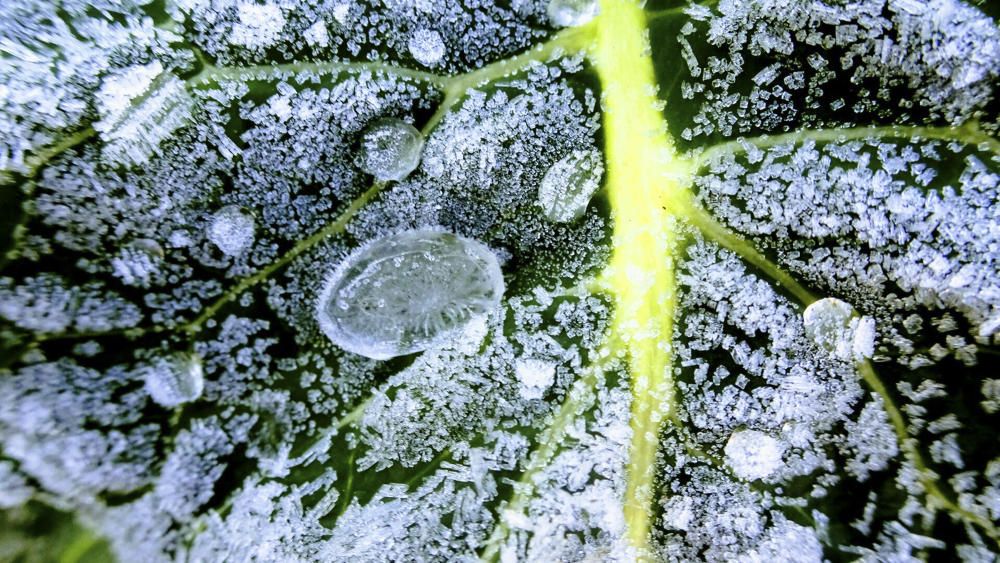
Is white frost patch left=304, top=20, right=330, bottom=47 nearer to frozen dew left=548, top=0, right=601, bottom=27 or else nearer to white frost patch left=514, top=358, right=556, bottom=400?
frozen dew left=548, top=0, right=601, bottom=27

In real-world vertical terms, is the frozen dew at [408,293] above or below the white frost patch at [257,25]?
below

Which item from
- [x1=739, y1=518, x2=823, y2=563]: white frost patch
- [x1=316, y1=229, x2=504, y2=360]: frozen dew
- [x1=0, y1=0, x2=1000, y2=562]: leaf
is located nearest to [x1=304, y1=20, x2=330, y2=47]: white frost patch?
[x1=0, y1=0, x2=1000, y2=562]: leaf

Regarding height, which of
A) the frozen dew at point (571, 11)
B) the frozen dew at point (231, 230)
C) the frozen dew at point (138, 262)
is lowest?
the frozen dew at point (138, 262)

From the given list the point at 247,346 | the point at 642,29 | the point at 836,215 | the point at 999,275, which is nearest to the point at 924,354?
the point at 999,275

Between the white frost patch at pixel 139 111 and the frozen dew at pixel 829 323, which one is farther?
the frozen dew at pixel 829 323

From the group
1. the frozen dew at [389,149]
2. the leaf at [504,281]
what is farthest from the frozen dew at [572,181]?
the frozen dew at [389,149]

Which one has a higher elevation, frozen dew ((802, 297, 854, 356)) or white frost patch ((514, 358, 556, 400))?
frozen dew ((802, 297, 854, 356))

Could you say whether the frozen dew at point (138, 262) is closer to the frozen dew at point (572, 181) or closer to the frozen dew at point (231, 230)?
the frozen dew at point (231, 230)
